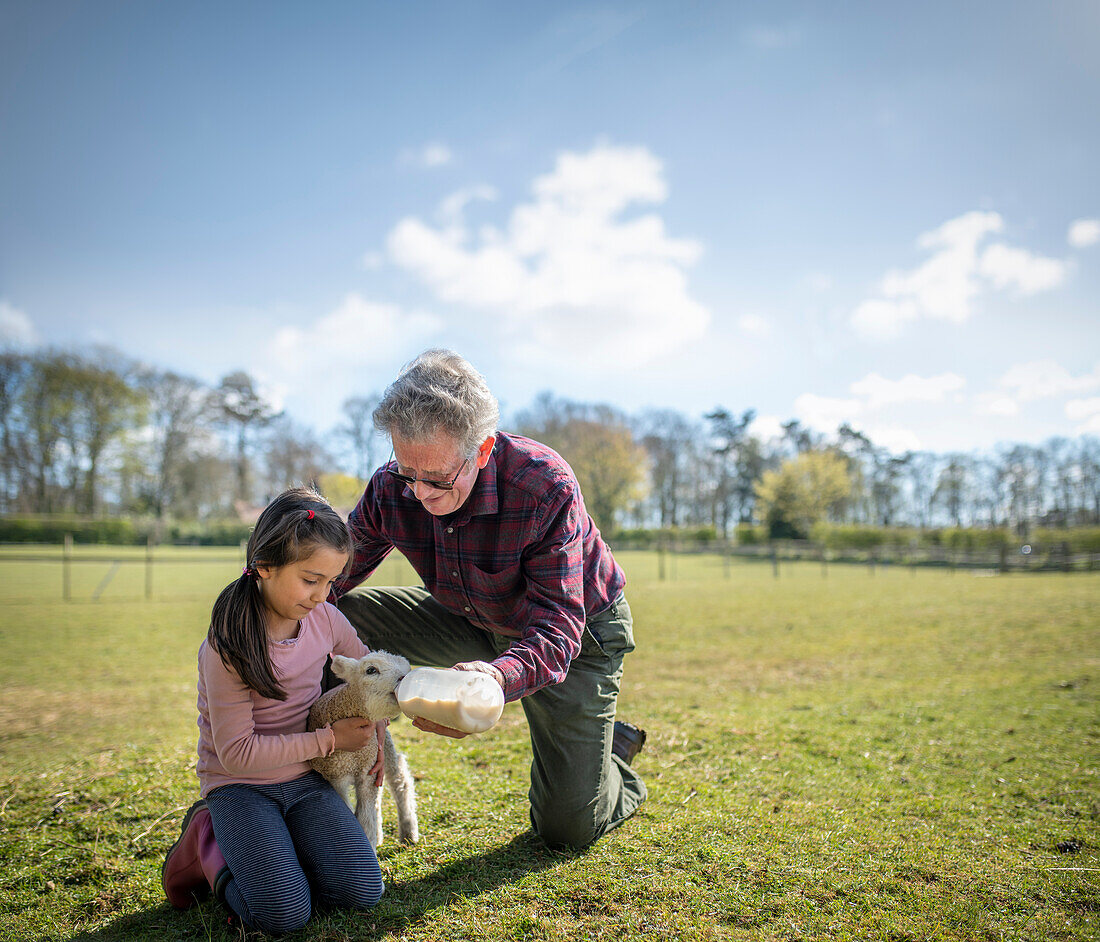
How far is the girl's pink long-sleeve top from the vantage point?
2.44 meters

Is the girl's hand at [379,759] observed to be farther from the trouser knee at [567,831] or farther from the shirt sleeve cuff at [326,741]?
the trouser knee at [567,831]

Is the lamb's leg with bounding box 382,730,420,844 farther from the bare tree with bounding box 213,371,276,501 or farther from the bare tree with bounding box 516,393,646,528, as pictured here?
the bare tree with bounding box 213,371,276,501

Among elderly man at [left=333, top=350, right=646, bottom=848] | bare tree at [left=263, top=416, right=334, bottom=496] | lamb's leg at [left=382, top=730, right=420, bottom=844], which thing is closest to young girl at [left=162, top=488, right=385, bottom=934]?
lamb's leg at [left=382, top=730, right=420, bottom=844]

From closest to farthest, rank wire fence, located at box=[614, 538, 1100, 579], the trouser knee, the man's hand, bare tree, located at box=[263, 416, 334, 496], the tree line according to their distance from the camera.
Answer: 1. the man's hand
2. the trouser knee
3. wire fence, located at box=[614, 538, 1100, 579]
4. the tree line
5. bare tree, located at box=[263, 416, 334, 496]

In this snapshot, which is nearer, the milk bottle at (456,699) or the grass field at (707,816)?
the milk bottle at (456,699)

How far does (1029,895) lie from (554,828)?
177 cm

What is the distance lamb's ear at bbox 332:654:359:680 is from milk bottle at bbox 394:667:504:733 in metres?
0.56

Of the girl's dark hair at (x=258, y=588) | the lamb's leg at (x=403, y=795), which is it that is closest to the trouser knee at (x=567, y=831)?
the lamb's leg at (x=403, y=795)

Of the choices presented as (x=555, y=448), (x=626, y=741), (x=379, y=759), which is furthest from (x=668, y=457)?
Answer: (x=379, y=759)

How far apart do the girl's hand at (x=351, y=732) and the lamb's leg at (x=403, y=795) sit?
0.32 m

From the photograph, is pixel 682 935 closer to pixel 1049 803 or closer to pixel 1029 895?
pixel 1029 895

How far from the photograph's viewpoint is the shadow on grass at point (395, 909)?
2328 mm

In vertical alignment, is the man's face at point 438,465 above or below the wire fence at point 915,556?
above

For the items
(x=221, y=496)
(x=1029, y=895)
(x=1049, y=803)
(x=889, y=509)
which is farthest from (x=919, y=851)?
(x=889, y=509)
